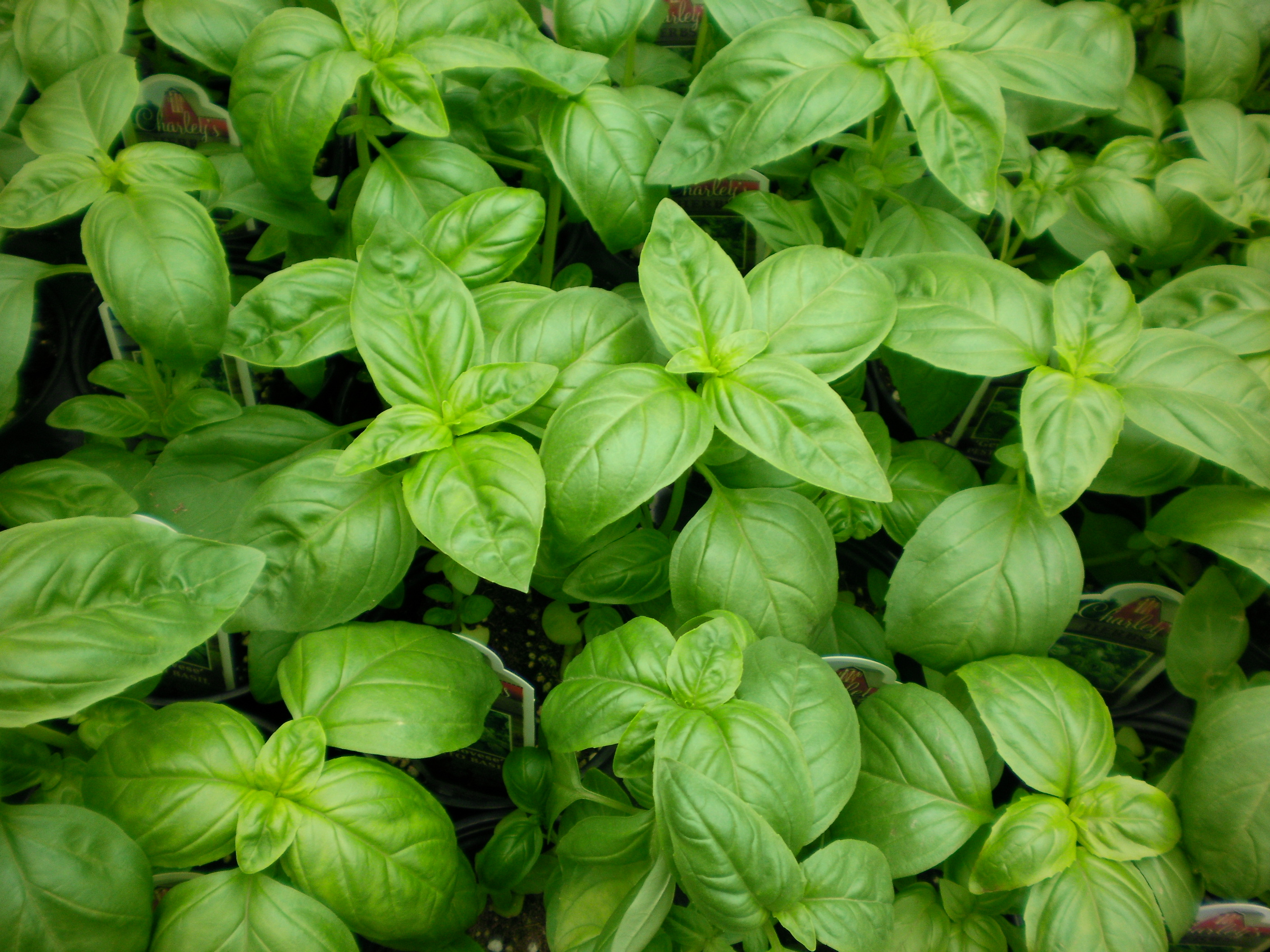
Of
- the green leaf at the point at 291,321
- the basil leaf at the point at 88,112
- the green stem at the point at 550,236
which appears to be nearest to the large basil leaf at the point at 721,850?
the green leaf at the point at 291,321

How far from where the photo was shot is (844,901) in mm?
698

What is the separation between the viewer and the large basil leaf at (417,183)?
0.99 meters

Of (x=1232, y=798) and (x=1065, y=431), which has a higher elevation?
(x=1065, y=431)

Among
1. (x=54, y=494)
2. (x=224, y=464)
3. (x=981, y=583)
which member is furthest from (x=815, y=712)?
(x=54, y=494)

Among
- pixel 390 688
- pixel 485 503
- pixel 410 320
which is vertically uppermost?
pixel 410 320

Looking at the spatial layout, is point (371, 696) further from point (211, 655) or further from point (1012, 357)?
point (1012, 357)

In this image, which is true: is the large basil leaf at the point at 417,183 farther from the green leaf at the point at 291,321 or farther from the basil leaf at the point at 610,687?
the basil leaf at the point at 610,687

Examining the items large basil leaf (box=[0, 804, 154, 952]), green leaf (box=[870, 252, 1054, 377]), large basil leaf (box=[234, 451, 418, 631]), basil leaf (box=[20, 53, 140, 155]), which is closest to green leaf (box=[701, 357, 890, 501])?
green leaf (box=[870, 252, 1054, 377])

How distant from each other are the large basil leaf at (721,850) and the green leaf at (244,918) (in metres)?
0.31

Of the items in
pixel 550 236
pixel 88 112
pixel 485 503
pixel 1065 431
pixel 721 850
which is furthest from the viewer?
pixel 550 236

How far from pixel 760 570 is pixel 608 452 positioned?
239mm

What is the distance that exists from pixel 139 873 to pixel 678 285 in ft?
2.34

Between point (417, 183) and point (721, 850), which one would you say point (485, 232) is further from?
point (721, 850)

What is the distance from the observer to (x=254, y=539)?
0.81 m
